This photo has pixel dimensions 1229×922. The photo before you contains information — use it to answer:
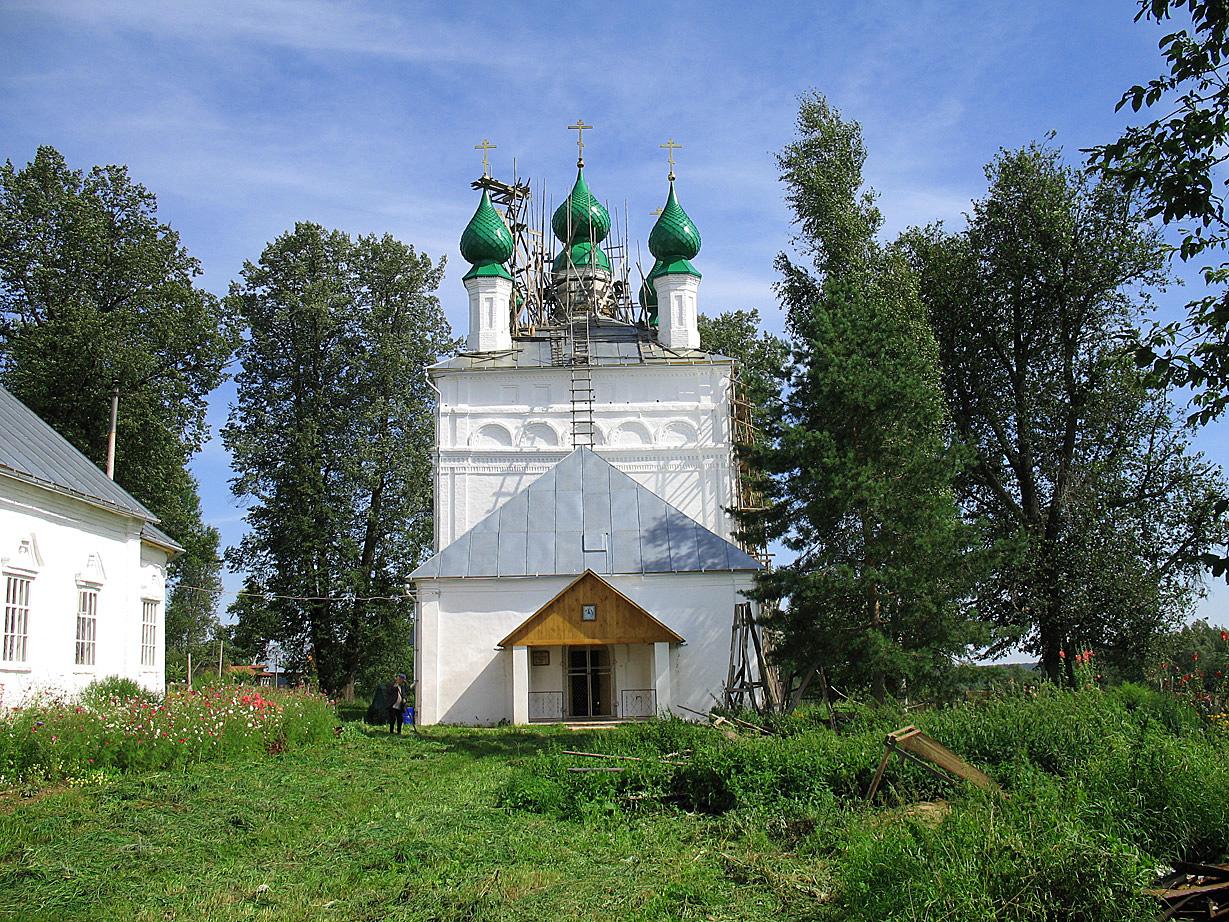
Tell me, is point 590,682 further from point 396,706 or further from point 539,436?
point 539,436

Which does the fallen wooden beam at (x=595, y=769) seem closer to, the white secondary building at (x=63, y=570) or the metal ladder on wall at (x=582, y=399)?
the white secondary building at (x=63, y=570)

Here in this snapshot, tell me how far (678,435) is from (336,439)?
955cm

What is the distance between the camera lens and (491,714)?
21.5 meters

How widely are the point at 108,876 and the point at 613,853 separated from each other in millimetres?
3290

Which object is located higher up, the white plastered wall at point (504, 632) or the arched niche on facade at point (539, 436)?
the arched niche on facade at point (539, 436)

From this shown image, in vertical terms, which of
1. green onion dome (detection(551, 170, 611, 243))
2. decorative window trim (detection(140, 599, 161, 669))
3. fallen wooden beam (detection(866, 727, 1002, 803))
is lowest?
fallen wooden beam (detection(866, 727, 1002, 803))

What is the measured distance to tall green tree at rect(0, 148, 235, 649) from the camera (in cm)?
2369

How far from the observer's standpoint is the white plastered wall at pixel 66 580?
13.8 m

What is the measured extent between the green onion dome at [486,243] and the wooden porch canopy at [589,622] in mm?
12020

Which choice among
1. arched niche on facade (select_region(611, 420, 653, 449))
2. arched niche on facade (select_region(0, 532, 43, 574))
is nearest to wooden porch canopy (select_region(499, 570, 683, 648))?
arched niche on facade (select_region(611, 420, 653, 449))

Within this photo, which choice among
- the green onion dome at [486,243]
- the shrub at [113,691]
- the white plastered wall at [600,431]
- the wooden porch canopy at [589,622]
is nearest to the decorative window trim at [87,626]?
the shrub at [113,691]

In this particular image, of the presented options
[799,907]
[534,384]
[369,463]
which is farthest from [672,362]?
[799,907]

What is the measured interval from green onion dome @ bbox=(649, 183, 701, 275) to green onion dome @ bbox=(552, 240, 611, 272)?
2.96 m

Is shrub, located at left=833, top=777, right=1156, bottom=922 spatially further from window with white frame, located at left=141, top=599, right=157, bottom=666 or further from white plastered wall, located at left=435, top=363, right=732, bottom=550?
white plastered wall, located at left=435, top=363, right=732, bottom=550
